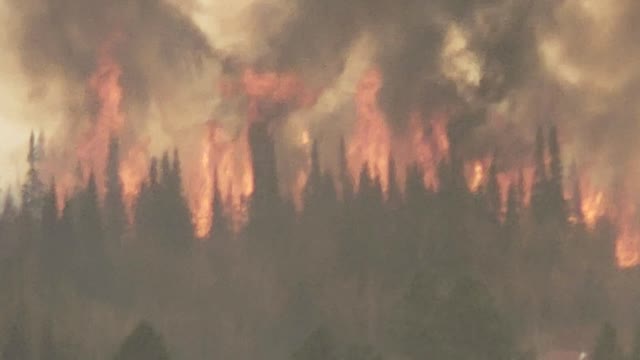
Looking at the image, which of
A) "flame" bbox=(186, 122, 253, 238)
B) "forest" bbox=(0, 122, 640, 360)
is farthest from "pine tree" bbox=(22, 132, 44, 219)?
"flame" bbox=(186, 122, 253, 238)

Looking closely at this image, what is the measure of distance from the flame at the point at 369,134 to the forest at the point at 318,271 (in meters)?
0.06

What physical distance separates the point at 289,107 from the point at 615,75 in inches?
92.1

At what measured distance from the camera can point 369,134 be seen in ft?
23.6

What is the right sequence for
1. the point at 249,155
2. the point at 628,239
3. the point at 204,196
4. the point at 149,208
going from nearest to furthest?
1. the point at 149,208
2. the point at 204,196
3. the point at 249,155
4. the point at 628,239

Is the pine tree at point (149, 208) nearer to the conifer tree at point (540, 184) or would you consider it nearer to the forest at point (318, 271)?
the forest at point (318, 271)

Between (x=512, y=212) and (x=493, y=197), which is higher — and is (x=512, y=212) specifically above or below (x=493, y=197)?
below

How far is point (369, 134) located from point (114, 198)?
1778 mm

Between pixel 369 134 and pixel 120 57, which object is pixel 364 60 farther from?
pixel 120 57

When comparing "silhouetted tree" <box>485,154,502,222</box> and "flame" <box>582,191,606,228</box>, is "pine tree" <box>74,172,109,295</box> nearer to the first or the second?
"silhouetted tree" <box>485,154,502,222</box>

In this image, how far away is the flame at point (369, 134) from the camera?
7152 millimetres

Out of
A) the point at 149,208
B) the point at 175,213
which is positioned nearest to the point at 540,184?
the point at 175,213

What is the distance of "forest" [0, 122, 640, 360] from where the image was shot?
6625mm

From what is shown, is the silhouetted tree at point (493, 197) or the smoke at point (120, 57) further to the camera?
the silhouetted tree at point (493, 197)

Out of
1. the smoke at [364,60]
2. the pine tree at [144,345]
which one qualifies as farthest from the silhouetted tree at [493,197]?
the pine tree at [144,345]
